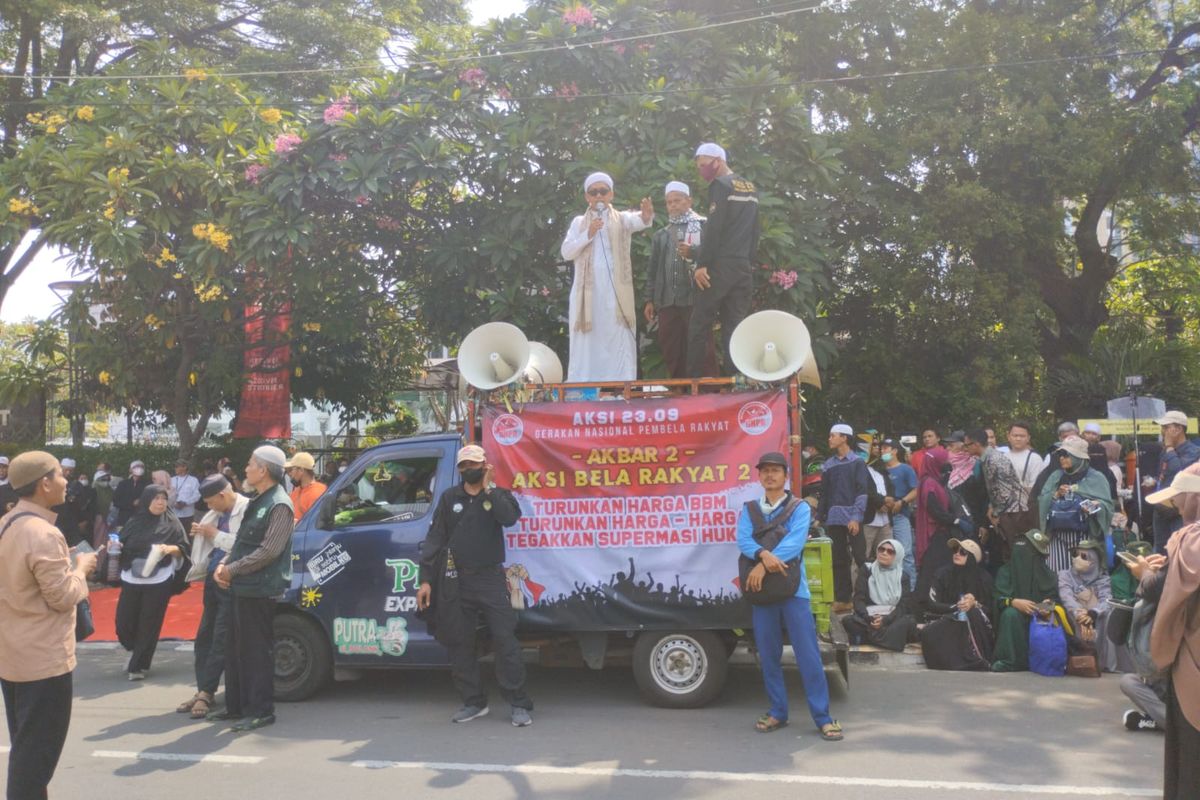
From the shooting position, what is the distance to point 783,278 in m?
10.8

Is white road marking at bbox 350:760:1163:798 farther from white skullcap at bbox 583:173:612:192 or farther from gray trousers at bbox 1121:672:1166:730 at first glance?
white skullcap at bbox 583:173:612:192

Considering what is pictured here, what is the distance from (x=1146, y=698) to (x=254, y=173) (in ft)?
31.9

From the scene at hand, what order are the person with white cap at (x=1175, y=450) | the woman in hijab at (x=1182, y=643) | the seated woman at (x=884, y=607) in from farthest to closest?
1. the person with white cap at (x=1175, y=450)
2. the seated woman at (x=884, y=607)
3. the woman in hijab at (x=1182, y=643)

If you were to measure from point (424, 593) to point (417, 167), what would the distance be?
17.5ft

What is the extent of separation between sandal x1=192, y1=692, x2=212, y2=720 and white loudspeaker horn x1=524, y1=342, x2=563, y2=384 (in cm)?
316

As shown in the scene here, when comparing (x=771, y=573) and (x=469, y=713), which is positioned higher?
(x=771, y=573)

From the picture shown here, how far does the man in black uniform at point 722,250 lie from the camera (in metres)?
8.42

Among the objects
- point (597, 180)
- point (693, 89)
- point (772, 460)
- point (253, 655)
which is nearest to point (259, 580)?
point (253, 655)

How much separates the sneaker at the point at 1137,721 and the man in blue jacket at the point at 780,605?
6.28 feet

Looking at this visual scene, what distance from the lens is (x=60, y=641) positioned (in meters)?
4.71

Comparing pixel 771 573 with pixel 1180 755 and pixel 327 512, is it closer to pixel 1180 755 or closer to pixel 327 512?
pixel 1180 755

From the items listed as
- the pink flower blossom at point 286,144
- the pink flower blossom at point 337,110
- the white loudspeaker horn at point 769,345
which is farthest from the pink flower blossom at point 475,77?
the white loudspeaker horn at point 769,345

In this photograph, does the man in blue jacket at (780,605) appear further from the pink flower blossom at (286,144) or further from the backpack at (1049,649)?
the pink flower blossom at (286,144)

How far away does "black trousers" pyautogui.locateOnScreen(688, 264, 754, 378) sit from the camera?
845 cm
